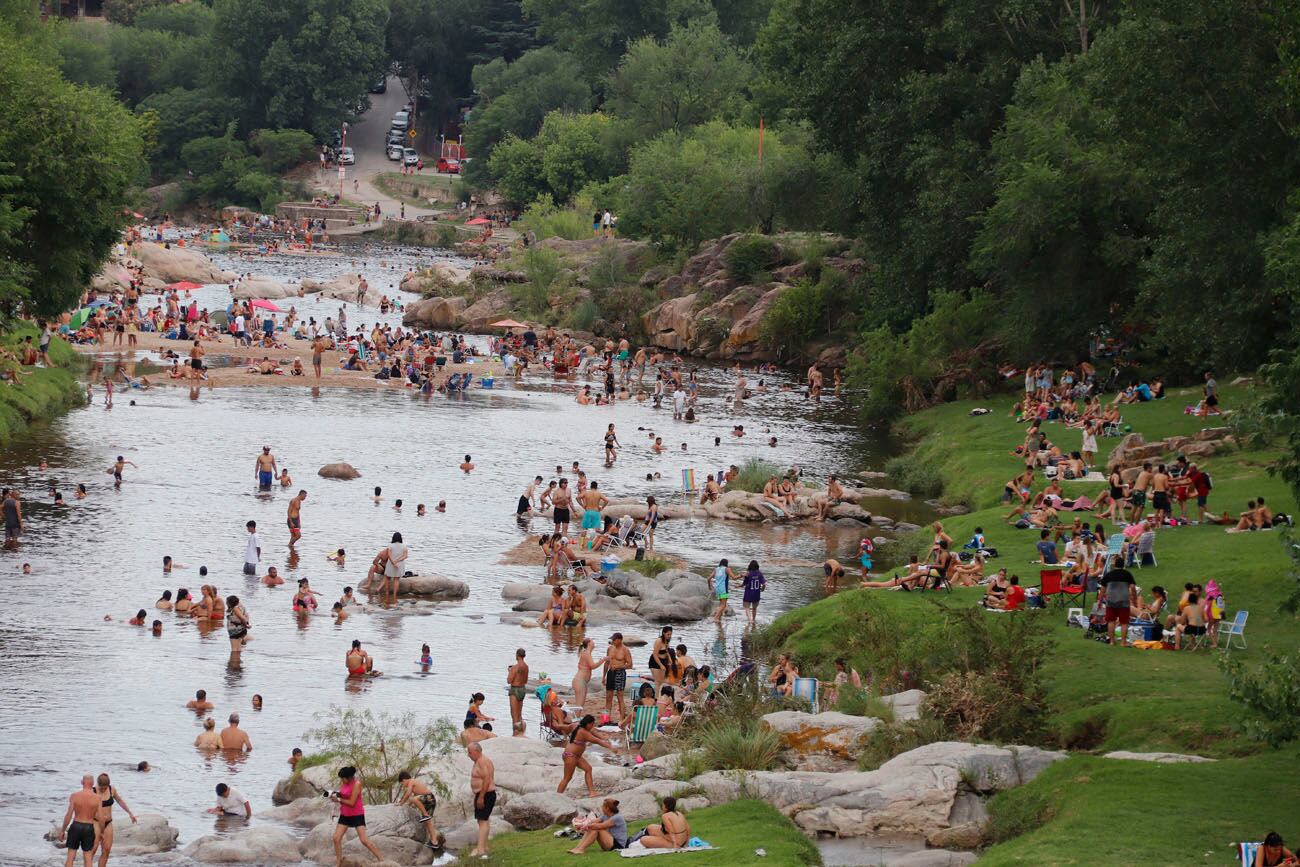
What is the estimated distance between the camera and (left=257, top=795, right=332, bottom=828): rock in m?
24.4

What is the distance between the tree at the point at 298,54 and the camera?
143750 mm

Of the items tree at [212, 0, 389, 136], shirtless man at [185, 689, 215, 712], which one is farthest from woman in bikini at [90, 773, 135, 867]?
tree at [212, 0, 389, 136]

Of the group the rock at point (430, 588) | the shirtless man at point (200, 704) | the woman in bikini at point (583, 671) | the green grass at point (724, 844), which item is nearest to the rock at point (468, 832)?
the green grass at point (724, 844)

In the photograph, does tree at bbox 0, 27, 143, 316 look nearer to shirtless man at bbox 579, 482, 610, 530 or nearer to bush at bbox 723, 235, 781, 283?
shirtless man at bbox 579, 482, 610, 530

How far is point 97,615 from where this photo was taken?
3388 cm

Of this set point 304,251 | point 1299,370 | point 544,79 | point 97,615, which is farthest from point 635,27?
point 1299,370

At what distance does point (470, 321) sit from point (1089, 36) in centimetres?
4188

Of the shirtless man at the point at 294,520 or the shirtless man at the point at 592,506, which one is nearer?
the shirtless man at the point at 294,520

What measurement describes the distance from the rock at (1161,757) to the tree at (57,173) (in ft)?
120

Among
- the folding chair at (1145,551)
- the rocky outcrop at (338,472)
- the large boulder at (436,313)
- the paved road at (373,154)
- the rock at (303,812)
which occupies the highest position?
the paved road at (373,154)

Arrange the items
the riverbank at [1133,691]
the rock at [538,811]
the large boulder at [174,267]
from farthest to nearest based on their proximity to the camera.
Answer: the large boulder at [174,267] → the rock at [538,811] → the riverbank at [1133,691]

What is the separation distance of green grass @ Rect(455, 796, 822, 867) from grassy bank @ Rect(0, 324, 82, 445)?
104 ft

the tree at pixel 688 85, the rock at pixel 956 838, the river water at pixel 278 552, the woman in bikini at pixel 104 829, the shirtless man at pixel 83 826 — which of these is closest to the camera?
the rock at pixel 956 838

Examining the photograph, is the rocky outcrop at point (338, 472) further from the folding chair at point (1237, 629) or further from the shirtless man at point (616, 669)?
the folding chair at point (1237, 629)
